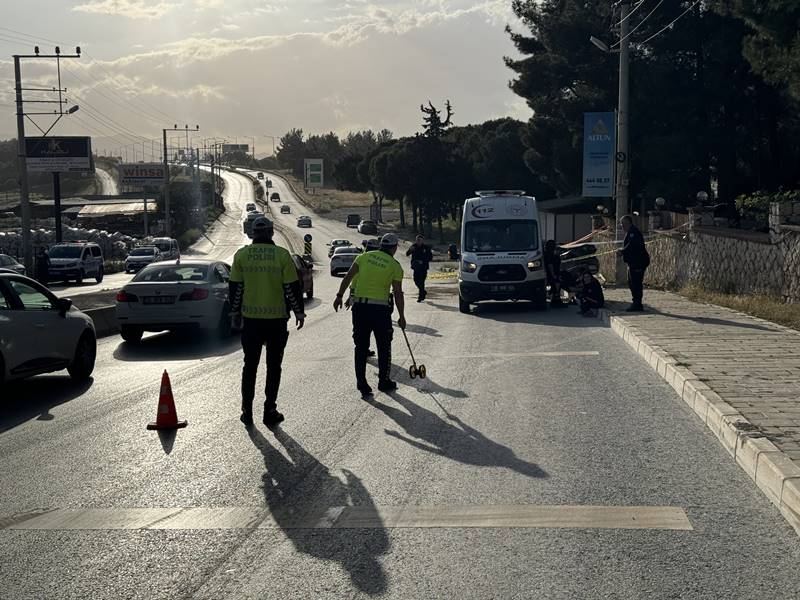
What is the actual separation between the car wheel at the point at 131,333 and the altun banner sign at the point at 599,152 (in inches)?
588

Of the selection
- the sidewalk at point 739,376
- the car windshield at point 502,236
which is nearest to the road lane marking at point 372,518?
the sidewalk at point 739,376

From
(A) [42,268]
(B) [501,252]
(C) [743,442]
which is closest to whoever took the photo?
(C) [743,442]

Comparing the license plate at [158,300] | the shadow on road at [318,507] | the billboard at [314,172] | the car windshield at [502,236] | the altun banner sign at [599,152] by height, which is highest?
the billboard at [314,172]

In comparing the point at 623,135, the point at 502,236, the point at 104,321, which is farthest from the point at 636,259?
the point at 104,321

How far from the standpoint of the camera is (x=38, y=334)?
461 inches

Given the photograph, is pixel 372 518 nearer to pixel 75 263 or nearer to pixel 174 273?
pixel 174 273

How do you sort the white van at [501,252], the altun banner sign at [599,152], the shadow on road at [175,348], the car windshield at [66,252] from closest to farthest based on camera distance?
the shadow on road at [175,348]
the white van at [501,252]
the altun banner sign at [599,152]
the car windshield at [66,252]

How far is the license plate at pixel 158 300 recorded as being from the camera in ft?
55.1

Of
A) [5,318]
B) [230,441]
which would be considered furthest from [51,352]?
[230,441]

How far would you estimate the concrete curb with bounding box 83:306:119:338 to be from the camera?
1931 cm

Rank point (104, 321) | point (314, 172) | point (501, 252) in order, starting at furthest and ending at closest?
point (314, 172) < point (501, 252) < point (104, 321)

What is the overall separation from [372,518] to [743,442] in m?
3.07

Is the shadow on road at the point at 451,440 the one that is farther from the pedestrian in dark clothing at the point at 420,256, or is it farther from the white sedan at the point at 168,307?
the pedestrian in dark clothing at the point at 420,256

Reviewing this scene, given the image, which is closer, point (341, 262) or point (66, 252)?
point (66, 252)
